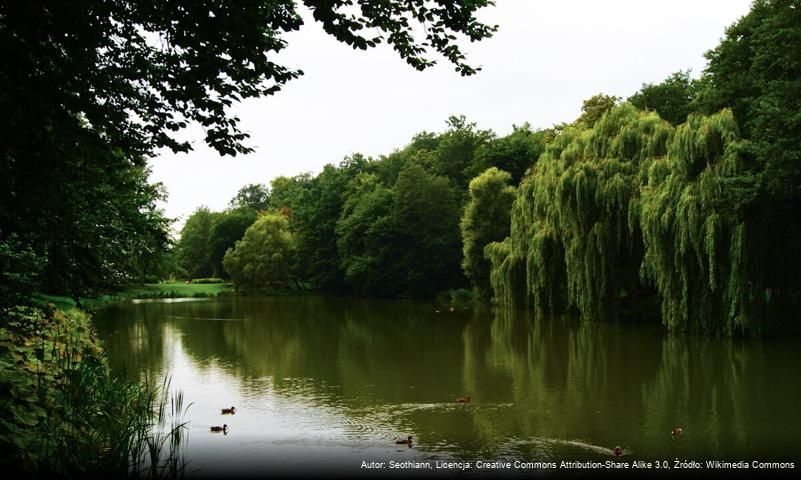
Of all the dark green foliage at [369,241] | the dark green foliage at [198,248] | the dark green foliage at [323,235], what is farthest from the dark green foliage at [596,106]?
the dark green foliage at [198,248]

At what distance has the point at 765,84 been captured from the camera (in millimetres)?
18141

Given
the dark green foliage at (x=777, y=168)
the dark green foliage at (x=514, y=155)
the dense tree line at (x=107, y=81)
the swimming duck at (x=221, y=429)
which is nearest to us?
the dense tree line at (x=107, y=81)

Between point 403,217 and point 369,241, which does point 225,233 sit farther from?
point 403,217

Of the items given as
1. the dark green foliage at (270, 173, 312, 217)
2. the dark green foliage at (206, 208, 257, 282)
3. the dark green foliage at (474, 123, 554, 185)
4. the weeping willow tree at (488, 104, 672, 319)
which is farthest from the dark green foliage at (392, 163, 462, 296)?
the dark green foliage at (206, 208, 257, 282)

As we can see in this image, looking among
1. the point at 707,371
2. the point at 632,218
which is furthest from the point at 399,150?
the point at 707,371

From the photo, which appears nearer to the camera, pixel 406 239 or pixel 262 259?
pixel 406 239

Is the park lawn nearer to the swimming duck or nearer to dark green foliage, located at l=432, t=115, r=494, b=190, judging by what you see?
dark green foliage, located at l=432, t=115, r=494, b=190

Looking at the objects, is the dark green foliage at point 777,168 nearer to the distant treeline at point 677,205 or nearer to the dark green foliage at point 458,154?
the distant treeline at point 677,205

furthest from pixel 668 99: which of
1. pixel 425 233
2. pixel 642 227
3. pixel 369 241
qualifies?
pixel 369 241

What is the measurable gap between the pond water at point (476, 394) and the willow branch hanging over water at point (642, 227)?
49.7 inches

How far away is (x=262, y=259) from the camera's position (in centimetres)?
5412

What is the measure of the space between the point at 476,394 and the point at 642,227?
9864mm

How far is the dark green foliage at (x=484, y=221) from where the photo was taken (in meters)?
34.3

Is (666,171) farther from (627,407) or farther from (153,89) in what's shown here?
(153,89)
